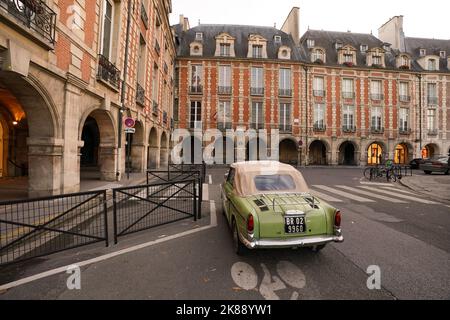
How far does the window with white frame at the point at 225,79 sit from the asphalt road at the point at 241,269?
22024 mm

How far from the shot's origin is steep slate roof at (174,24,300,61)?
83.9ft

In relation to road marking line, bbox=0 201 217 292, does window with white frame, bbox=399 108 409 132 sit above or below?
above

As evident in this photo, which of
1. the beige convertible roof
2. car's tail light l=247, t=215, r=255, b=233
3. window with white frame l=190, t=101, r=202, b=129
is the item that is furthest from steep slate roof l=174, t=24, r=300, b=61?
car's tail light l=247, t=215, r=255, b=233

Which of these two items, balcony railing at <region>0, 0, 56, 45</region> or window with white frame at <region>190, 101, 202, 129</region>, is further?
window with white frame at <region>190, 101, 202, 129</region>

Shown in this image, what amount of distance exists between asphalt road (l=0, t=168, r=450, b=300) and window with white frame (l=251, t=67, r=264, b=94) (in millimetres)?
22197

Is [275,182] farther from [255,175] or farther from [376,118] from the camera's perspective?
[376,118]

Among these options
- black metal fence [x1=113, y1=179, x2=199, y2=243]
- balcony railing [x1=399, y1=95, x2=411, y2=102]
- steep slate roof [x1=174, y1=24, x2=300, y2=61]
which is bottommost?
black metal fence [x1=113, y1=179, x2=199, y2=243]

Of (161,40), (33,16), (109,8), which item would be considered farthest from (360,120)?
(33,16)

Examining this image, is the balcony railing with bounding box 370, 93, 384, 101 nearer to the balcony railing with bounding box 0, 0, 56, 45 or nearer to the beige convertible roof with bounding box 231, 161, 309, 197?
the beige convertible roof with bounding box 231, 161, 309, 197

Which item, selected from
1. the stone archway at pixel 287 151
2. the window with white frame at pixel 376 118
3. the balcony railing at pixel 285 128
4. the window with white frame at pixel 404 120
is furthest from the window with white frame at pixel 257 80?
the window with white frame at pixel 404 120

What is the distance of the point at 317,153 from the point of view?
27.8 metres

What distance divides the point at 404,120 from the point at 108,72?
32.0 metres

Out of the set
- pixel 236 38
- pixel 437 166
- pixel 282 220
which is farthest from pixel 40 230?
pixel 236 38
